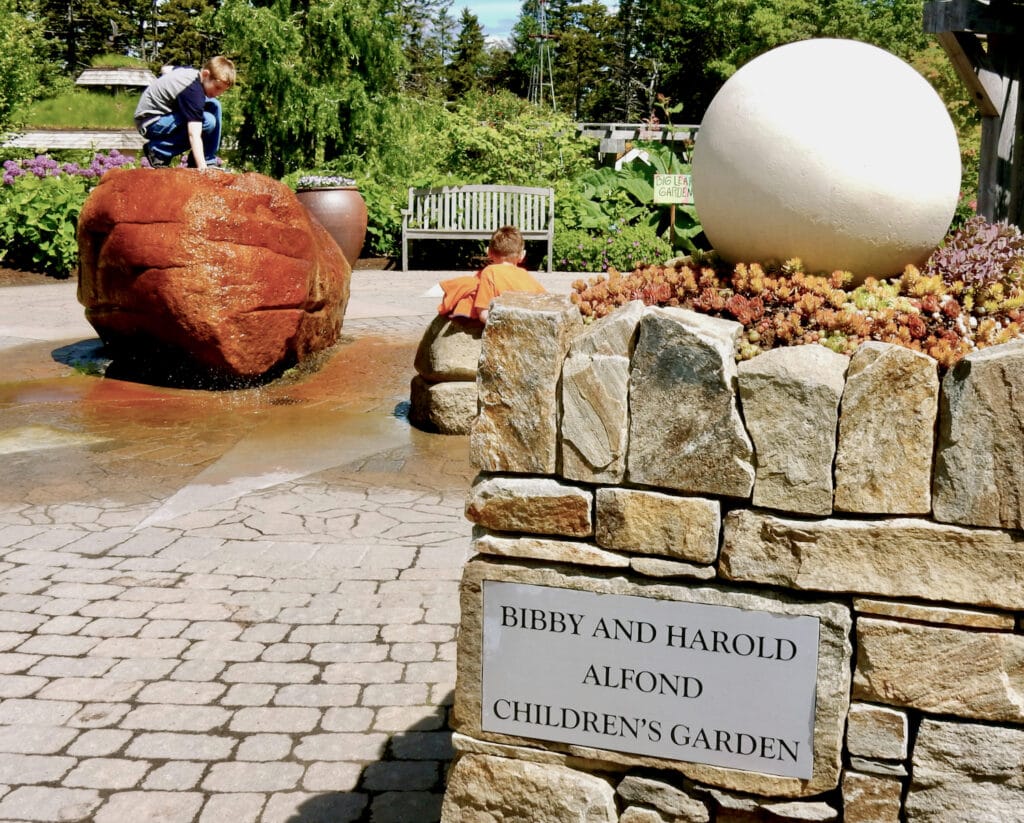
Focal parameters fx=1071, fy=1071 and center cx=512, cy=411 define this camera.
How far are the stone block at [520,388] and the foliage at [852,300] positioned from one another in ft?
1.55

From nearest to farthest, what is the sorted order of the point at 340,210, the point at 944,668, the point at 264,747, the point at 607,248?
the point at 944,668
the point at 264,747
the point at 340,210
the point at 607,248

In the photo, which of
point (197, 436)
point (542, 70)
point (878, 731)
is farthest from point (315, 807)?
point (542, 70)

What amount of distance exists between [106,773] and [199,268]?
4.73 m

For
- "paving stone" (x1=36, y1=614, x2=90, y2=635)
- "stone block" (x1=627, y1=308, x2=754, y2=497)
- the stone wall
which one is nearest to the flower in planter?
"paving stone" (x1=36, y1=614, x2=90, y2=635)

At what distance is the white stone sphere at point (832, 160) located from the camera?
2674 mm

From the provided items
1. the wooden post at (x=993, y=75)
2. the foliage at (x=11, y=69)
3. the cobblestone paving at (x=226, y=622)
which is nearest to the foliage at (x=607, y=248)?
the wooden post at (x=993, y=75)

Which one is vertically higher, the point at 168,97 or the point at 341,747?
the point at 168,97

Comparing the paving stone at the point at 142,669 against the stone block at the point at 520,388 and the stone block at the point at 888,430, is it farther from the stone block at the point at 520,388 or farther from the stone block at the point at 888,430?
the stone block at the point at 888,430

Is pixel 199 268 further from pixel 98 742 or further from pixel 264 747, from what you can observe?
pixel 264 747

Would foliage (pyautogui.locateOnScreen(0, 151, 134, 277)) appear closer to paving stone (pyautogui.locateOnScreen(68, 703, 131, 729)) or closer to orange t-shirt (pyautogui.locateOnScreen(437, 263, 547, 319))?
orange t-shirt (pyautogui.locateOnScreen(437, 263, 547, 319))

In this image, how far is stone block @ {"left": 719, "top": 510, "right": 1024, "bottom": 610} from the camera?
226 centimetres

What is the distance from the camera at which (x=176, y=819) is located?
301cm

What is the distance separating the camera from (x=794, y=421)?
230cm

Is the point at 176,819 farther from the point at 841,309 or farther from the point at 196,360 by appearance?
the point at 196,360
